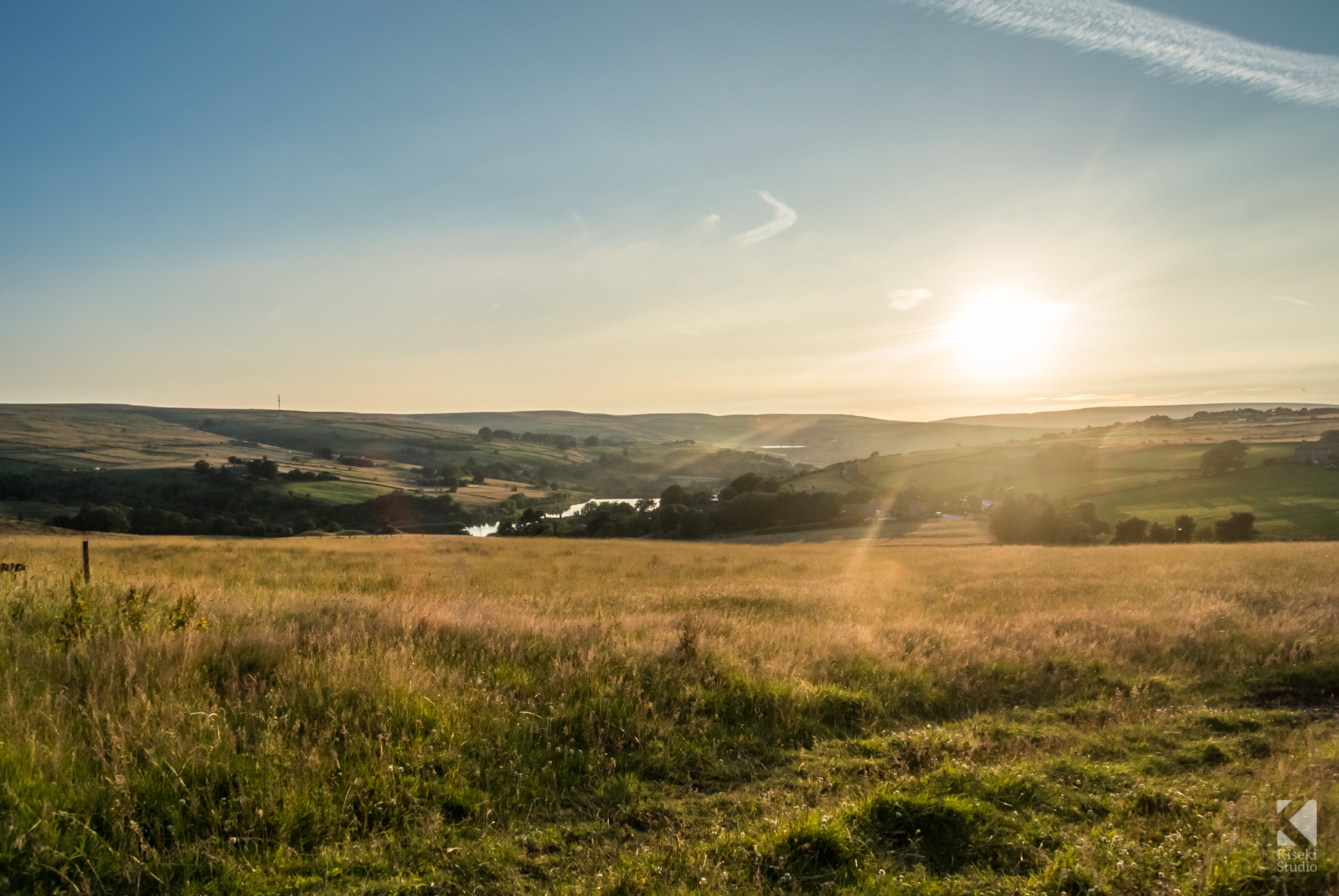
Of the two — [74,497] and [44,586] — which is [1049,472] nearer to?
[44,586]

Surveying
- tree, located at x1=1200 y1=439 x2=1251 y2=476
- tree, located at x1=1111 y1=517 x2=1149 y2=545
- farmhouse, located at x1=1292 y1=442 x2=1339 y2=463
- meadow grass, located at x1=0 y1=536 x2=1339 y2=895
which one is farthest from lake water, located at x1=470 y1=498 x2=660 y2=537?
farmhouse, located at x1=1292 y1=442 x2=1339 y2=463

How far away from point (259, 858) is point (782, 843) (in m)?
3.39

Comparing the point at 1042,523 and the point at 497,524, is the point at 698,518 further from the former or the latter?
the point at 497,524

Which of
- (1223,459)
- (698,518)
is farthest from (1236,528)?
(698,518)

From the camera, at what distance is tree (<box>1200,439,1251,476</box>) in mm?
84250

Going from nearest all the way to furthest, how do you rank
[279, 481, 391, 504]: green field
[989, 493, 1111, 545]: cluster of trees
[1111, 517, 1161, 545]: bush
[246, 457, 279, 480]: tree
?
[1111, 517, 1161, 545]: bush < [989, 493, 1111, 545]: cluster of trees < [279, 481, 391, 504]: green field < [246, 457, 279, 480]: tree

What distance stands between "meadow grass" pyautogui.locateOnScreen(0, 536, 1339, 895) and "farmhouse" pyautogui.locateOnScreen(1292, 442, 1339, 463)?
333 ft

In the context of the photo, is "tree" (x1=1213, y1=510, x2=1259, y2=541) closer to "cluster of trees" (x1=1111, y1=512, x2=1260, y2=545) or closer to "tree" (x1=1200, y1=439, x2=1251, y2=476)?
"cluster of trees" (x1=1111, y1=512, x2=1260, y2=545)

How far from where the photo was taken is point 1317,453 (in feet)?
284

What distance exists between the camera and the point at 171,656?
646 cm

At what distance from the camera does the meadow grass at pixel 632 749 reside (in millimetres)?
4188

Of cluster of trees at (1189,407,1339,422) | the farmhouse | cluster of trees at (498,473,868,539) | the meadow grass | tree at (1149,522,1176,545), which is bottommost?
cluster of trees at (498,473,868,539)

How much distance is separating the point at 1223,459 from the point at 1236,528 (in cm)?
3509

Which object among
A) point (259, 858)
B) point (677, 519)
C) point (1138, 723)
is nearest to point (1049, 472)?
point (677, 519)
